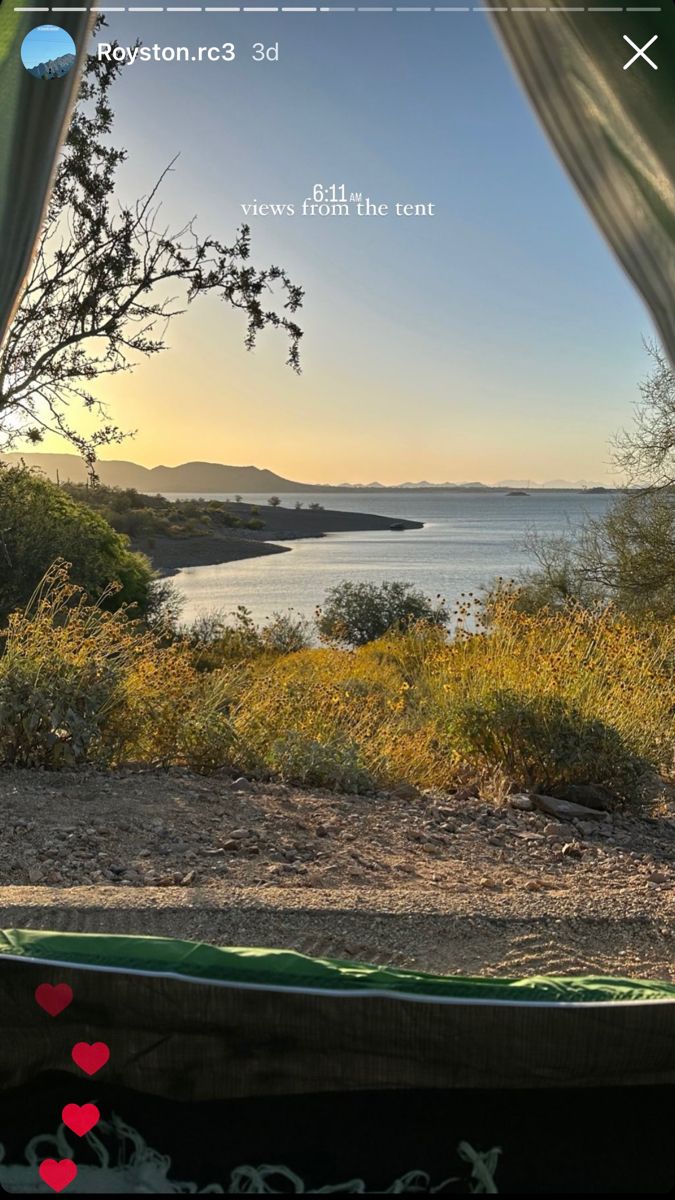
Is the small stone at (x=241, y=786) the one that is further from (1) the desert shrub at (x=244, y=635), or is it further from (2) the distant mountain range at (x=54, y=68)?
(1) the desert shrub at (x=244, y=635)

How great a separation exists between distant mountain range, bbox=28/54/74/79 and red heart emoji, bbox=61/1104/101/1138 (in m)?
1.81

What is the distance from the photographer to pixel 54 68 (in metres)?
1.80

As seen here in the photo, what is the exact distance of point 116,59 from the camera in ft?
17.3

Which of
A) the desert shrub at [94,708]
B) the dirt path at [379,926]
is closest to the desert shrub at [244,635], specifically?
the desert shrub at [94,708]

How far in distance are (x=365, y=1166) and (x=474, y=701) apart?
8.82 feet

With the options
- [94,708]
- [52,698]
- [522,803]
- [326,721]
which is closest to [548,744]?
[522,803]

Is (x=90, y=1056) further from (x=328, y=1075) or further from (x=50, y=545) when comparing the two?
(x=50, y=545)

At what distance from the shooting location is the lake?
34.0 feet

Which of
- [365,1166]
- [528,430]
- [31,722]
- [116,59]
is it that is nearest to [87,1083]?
[365,1166]

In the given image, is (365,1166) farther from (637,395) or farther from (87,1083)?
(637,395)

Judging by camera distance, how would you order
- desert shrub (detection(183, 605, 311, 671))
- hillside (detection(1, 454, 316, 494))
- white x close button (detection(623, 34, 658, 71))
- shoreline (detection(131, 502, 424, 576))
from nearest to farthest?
1. white x close button (detection(623, 34, 658, 71))
2. desert shrub (detection(183, 605, 311, 671))
3. hillside (detection(1, 454, 316, 494))
4. shoreline (detection(131, 502, 424, 576))

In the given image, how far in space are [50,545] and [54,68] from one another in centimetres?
558

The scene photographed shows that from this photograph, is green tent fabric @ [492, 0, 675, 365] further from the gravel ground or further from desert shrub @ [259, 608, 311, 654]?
desert shrub @ [259, 608, 311, 654]

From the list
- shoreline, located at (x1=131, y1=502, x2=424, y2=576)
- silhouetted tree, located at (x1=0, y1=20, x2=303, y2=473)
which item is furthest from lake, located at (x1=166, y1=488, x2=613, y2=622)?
silhouetted tree, located at (x1=0, y1=20, x2=303, y2=473)
